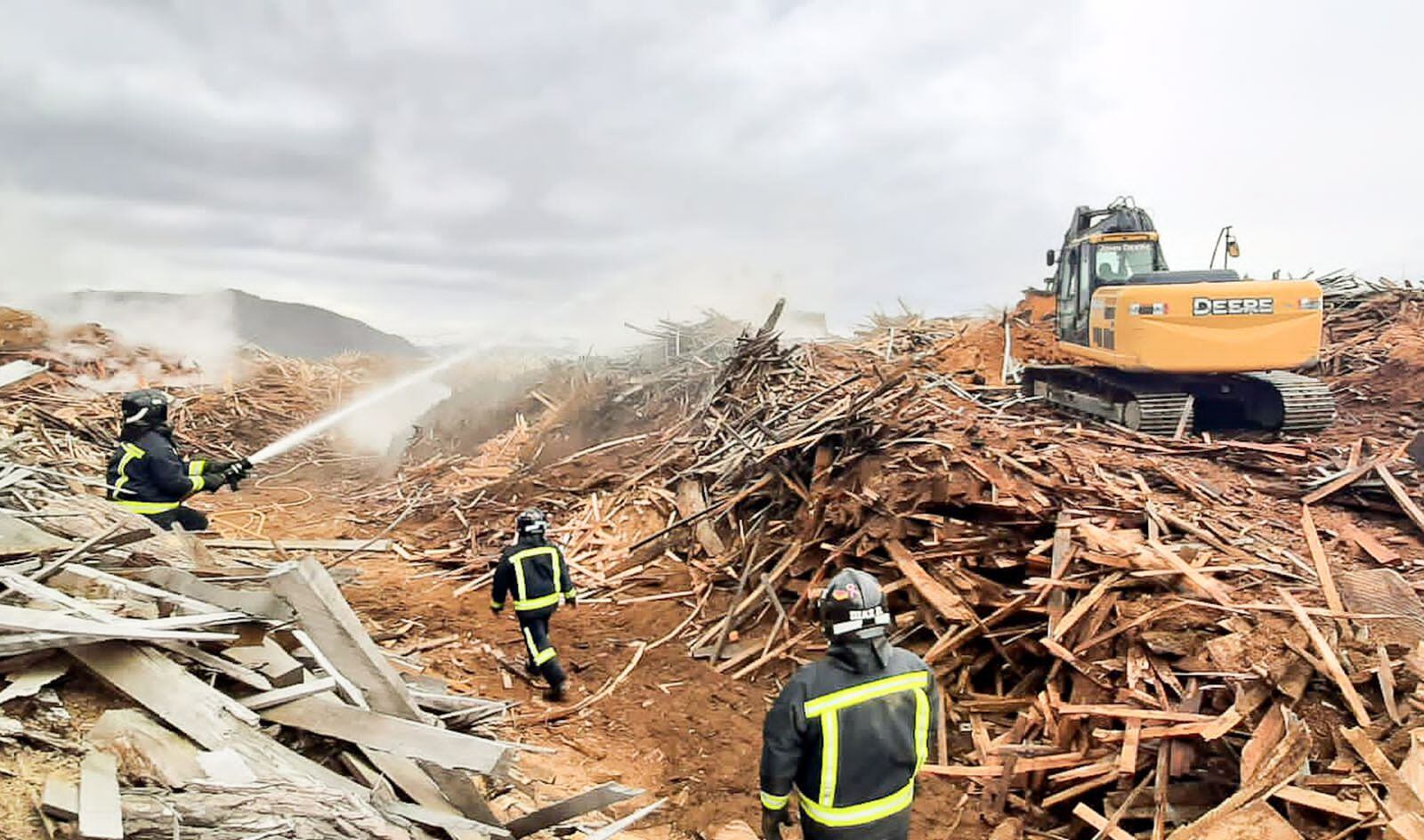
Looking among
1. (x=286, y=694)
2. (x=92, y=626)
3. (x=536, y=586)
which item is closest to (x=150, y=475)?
(x=536, y=586)

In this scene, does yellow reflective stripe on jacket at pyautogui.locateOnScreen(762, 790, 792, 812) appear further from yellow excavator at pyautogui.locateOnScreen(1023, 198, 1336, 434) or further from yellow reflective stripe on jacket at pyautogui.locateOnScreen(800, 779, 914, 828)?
yellow excavator at pyautogui.locateOnScreen(1023, 198, 1336, 434)

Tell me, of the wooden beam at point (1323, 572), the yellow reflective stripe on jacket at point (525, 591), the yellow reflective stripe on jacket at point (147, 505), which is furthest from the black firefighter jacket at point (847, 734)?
the yellow reflective stripe on jacket at point (147, 505)

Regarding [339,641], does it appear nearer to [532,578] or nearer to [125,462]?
[532,578]

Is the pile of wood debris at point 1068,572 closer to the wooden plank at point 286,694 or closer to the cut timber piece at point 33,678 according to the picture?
the wooden plank at point 286,694

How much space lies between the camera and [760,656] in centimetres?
754

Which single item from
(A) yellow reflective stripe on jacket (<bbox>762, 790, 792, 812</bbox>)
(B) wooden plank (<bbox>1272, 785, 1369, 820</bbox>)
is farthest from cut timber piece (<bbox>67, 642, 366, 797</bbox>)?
(B) wooden plank (<bbox>1272, 785, 1369, 820</bbox>)

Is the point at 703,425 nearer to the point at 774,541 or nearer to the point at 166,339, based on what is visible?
the point at 774,541

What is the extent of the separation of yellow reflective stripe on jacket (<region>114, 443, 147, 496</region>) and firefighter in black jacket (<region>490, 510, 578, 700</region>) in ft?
9.87

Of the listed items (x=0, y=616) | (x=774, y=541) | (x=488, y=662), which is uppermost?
(x=0, y=616)

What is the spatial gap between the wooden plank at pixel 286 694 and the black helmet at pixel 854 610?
224 cm

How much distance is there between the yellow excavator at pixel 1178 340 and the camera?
33.3 feet

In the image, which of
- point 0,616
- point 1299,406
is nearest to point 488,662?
point 0,616

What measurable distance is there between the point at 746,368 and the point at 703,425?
1.05 meters

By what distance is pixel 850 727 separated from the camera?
10.9 ft
